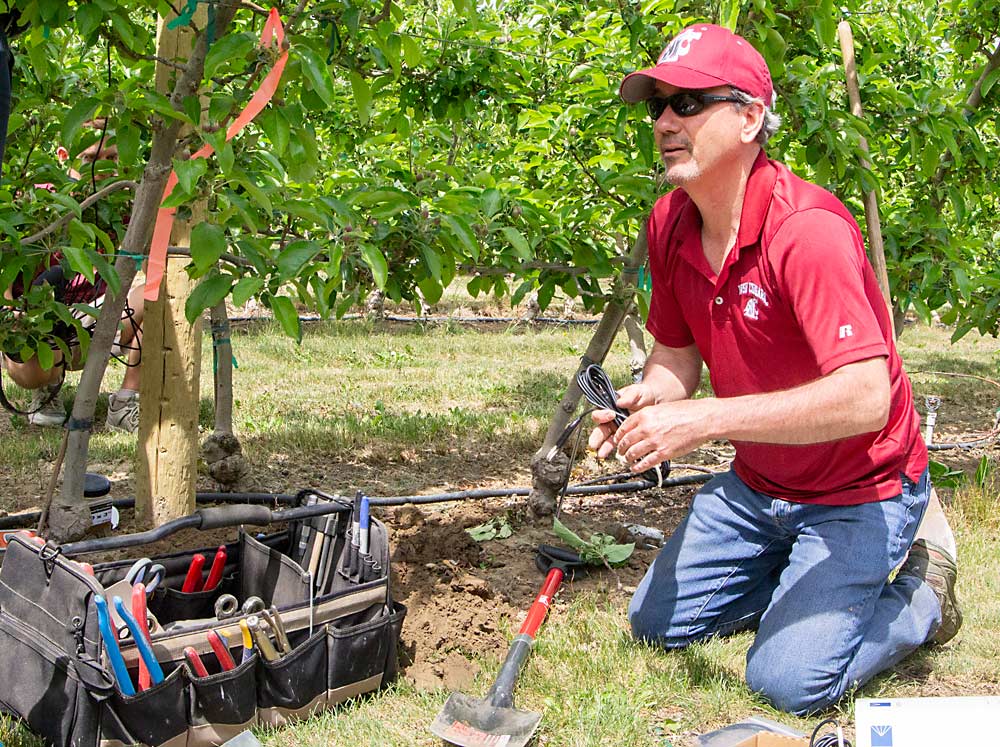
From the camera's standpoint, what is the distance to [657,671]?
2.54 metres

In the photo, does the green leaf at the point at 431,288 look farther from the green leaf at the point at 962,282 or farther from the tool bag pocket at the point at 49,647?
the green leaf at the point at 962,282

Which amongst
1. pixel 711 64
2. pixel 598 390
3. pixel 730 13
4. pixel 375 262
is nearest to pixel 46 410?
pixel 375 262

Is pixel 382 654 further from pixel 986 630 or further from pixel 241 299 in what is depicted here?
pixel 986 630

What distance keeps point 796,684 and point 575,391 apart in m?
1.52

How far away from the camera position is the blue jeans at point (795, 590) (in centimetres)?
240

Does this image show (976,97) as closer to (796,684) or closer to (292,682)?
(796,684)

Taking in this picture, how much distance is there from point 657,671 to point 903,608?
652 millimetres

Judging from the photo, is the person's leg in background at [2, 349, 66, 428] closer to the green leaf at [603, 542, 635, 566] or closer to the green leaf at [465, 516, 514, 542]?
the green leaf at [465, 516, 514, 542]

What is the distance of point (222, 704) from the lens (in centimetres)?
212

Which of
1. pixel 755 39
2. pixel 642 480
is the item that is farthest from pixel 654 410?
pixel 642 480

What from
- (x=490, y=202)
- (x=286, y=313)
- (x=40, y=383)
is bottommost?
(x=40, y=383)

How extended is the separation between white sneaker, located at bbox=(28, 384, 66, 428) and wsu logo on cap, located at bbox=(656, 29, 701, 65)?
3719 mm

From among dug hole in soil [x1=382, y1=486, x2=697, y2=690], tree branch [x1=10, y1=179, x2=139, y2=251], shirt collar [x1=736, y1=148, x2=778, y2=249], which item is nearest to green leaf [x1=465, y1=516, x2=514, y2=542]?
dug hole in soil [x1=382, y1=486, x2=697, y2=690]

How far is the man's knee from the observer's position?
7.72 ft
